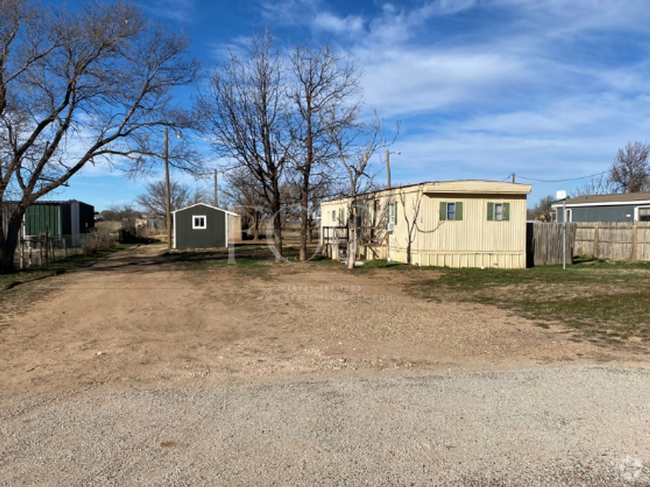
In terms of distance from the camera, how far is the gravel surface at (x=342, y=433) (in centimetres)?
310

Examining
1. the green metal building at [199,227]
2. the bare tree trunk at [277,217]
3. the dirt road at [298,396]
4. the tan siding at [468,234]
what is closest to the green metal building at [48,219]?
the green metal building at [199,227]

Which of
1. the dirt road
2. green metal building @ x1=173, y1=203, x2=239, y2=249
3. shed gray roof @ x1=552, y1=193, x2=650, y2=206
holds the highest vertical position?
shed gray roof @ x1=552, y1=193, x2=650, y2=206

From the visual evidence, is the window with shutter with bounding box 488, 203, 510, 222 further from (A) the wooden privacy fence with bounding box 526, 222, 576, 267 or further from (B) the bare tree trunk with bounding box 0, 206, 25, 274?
(B) the bare tree trunk with bounding box 0, 206, 25, 274

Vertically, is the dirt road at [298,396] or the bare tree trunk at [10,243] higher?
the bare tree trunk at [10,243]

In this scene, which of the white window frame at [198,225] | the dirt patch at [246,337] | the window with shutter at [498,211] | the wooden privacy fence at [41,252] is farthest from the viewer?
the white window frame at [198,225]

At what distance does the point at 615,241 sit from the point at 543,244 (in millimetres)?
3468

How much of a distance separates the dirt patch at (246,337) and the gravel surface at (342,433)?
0.56 metres

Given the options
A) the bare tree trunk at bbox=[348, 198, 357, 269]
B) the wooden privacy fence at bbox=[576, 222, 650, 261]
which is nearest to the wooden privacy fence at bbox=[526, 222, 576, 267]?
the wooden privacy fence at bbox=[576, 222, 650, 261]

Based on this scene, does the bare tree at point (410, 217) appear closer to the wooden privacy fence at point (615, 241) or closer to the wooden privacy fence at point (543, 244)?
the wooden privacy fence at point (543, 244)

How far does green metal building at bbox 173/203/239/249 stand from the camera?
30.1m

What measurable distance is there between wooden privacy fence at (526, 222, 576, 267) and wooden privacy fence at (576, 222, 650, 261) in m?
2.40

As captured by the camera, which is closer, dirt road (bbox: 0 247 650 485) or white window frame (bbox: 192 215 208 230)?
dirt road (bbox: 0 247 650 485)

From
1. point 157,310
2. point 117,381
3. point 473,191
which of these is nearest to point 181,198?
point 473,191

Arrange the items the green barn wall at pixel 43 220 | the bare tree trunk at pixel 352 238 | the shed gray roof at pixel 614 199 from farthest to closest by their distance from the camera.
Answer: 1. the green barn wall at pixel 43 220
2. the shed gray roof at pixel 614 199
3. the bare tree trunk at pixel 352 238
